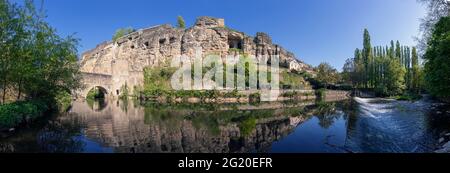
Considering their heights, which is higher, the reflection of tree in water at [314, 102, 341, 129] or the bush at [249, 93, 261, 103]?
the bush at [249, 93, 261, 103]

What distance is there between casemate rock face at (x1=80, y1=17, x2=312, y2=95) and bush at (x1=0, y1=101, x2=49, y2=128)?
1271 inches

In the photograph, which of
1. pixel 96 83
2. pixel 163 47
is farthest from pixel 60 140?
pixel 163 47

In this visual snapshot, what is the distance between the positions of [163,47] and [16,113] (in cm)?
4234

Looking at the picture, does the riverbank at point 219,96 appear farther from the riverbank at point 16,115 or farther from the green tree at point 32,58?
the riverbank at point 16,115

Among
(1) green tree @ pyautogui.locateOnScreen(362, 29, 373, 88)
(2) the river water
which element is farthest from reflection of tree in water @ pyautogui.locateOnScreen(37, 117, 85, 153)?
(1) green tree @ pyautogui.locateOnScreen(362, 29, 373, 88)

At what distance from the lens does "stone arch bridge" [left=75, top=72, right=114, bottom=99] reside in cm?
3860

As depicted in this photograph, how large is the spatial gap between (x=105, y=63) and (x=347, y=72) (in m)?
53.1

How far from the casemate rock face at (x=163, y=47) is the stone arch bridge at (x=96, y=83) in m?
1.73

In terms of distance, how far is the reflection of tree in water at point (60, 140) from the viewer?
26.0 ft

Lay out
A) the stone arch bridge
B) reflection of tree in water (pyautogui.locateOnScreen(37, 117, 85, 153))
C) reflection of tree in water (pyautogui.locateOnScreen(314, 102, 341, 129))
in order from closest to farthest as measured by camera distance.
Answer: reflection of tree in water (pyautogui.locateOnScreen(37, 117, 85, 153)), reflection of tree in water (pyautogui.locateOnScreen(314, 102, 341, 129)), the stone arch bridge

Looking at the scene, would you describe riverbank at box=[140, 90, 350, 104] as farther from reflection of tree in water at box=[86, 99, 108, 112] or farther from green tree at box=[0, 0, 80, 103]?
green tree at box=[0, 0, 80, 103]

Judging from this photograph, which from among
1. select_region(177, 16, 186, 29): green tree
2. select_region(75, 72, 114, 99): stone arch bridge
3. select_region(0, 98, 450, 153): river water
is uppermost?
select_region(177, 16, 186, 29): green tree
